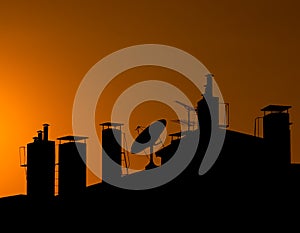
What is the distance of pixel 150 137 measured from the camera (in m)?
34.5

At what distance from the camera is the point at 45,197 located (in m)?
31.7

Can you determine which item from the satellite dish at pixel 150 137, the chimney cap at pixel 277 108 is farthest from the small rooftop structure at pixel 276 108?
the satellite dish at pixel 150 137

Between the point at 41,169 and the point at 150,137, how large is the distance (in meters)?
4.86

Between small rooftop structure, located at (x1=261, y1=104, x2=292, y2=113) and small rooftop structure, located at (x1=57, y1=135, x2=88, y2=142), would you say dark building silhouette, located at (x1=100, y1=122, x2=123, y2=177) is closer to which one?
small rooftop structure, located at (x1=57, y1=135, x2=88, y2=142)

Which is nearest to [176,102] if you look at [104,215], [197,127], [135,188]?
[197,127]

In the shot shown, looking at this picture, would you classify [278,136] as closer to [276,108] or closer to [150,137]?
[276,108]

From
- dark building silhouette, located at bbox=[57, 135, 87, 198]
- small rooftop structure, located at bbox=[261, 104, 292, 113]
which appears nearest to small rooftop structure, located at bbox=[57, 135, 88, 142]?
dark building silhouette, located at bbox=[57, 135, 87, 198]

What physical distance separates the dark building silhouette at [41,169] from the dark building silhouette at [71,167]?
499 mm

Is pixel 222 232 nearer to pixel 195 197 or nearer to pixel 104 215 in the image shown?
pixel 195 197

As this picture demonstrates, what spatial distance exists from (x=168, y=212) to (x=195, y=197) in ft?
3.90

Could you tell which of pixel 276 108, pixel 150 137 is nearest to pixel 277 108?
pixel 276 108

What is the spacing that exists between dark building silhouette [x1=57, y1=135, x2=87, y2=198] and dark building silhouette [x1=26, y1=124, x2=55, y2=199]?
50 cm

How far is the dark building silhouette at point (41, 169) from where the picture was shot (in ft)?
105

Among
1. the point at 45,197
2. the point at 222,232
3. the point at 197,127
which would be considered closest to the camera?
the point at 222,232
